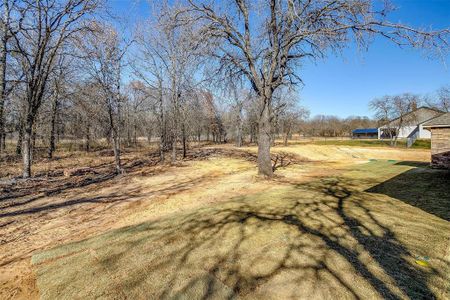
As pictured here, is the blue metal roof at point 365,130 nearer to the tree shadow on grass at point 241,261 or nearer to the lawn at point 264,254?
the lawn at point 264,254

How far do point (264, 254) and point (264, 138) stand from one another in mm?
7167

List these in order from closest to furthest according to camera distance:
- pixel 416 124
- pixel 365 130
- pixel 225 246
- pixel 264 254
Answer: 1. pixel 264 254
2. pixel 225 246
3. pixel 416 124
4. pixel 365 130

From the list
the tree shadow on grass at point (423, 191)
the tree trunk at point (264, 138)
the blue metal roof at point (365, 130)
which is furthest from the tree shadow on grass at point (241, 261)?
the blue metal roof at point (365, 130)

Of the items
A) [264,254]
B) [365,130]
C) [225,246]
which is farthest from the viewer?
[365,130]

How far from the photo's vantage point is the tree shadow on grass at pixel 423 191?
6.09 meters

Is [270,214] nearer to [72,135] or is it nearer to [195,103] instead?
[195,103]

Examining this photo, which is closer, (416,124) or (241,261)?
(241,261)

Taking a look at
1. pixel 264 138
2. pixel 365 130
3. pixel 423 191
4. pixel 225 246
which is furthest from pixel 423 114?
pixel 225 246

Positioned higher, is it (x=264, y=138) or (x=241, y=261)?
(x=264, y=138)

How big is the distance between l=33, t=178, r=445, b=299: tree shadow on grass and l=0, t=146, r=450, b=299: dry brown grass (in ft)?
0.05

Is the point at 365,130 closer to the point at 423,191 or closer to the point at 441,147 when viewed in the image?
the point at 441,147

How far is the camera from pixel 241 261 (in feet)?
11.3

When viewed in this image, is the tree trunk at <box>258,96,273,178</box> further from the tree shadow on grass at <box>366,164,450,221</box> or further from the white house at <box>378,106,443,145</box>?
the white house at <box>378,106,443,145</box>

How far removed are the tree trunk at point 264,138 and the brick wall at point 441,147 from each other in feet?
34.8
